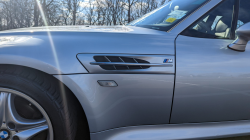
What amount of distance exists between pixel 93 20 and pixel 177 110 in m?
27.4

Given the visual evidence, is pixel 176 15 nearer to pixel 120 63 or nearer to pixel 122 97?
pixel 120 63

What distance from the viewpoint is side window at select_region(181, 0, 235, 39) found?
4.61 feet

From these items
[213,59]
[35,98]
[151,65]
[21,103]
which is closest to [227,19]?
[213,59]

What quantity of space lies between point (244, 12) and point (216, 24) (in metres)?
0.29

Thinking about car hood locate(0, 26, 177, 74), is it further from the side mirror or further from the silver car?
the side mirror

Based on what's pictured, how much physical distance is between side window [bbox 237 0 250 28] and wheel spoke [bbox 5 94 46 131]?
1810 millimetres

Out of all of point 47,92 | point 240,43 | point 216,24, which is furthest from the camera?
point 216,24

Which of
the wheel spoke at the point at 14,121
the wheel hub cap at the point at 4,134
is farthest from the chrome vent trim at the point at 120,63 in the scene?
the wheel hub cap at the point at 4,134

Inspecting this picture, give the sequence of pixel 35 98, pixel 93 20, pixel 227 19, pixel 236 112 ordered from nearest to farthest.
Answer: pixel 35 98 → pixel 236 112 → pixel 227 19 → pixel 93 20

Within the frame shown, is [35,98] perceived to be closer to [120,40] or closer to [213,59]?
[120,40]

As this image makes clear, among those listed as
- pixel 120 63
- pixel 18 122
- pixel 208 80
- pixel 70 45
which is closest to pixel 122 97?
pixel 120 63

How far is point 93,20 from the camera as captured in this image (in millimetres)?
27000

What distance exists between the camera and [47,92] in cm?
117

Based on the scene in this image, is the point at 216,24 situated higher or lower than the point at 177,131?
higher
